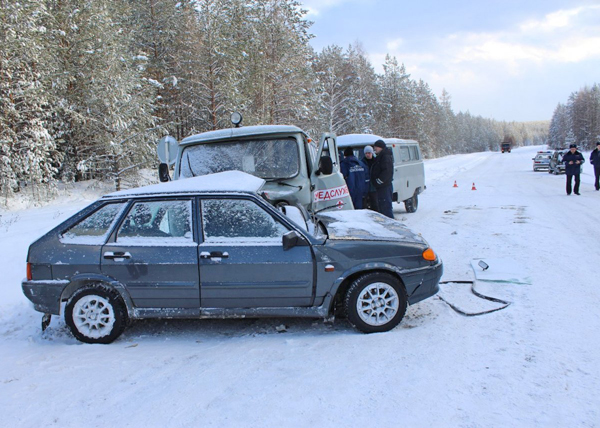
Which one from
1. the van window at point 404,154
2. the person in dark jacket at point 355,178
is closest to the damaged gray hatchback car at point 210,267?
the person in dark jacket at point 355,178

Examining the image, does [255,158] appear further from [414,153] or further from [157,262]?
[414,153]

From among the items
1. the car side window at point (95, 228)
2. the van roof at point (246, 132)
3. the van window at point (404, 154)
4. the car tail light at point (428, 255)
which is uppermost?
the van roof at point (246, 132)

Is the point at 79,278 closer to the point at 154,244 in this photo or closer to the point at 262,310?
the point at 154,244

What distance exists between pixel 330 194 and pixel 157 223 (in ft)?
10.3

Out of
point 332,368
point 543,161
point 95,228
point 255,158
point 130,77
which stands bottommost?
point 332,368

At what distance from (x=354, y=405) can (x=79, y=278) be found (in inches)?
111

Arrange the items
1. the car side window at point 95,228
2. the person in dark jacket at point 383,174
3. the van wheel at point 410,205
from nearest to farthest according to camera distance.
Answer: the car side window at point 95,228
the person in dark jacket at point 383,174
the van wheel at point 410,205

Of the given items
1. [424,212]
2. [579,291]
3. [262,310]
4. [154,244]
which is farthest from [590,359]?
[424,212]

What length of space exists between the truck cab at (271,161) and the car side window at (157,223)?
72.8 inches

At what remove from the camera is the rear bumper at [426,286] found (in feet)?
13.6

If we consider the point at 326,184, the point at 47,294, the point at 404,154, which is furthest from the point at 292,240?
the point at 404,154

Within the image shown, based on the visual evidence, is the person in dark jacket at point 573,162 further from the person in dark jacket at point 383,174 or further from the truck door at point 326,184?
the truck door at point 326,184

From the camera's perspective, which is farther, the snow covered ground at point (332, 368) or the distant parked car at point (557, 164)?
the distant parked car at point (557, 164)

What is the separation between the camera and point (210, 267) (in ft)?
13.0
